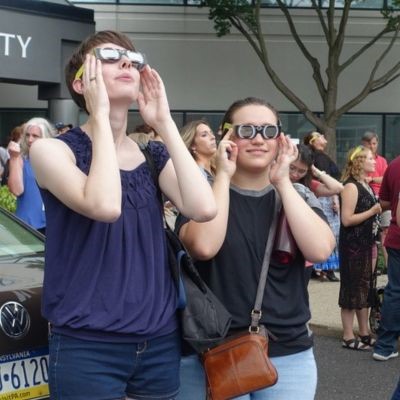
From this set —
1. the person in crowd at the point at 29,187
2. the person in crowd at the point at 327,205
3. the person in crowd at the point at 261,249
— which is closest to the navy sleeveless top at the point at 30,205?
the person in crowd at the point at 29,187

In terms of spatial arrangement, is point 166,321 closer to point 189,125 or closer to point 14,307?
point 14,307

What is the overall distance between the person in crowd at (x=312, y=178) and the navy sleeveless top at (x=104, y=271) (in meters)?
0.79

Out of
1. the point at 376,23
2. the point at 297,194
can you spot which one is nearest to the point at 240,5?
the point at 376,23

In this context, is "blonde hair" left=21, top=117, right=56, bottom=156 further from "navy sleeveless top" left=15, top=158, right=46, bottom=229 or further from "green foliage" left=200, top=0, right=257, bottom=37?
"green foliage" left=200, top=0, right=257, bottom=37

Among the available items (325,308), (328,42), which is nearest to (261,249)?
(325,308)

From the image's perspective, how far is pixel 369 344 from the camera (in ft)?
22.9

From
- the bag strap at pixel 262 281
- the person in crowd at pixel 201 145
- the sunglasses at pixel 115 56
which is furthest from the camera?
the person in crowd at pixel 201 145

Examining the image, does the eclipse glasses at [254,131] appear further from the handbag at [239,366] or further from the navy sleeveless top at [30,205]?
the navy sleeveless top at [30,205]

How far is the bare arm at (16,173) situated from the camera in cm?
659

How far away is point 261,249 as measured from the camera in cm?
287

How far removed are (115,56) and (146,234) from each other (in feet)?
1.77

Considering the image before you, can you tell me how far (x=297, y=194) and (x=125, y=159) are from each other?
68 centimetres

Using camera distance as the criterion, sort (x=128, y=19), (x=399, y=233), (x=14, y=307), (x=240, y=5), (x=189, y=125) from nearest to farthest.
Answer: (x=14, y=307)
(x=189, y=125)
(x=399, y=233)
(x=240, y=5)
(x=128, y=19)

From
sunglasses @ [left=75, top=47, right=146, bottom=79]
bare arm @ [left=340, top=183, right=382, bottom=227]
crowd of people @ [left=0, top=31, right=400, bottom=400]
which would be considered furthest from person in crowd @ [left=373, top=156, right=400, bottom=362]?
sunglasses @ [left=75, top=47, right=146, bottom=79]
